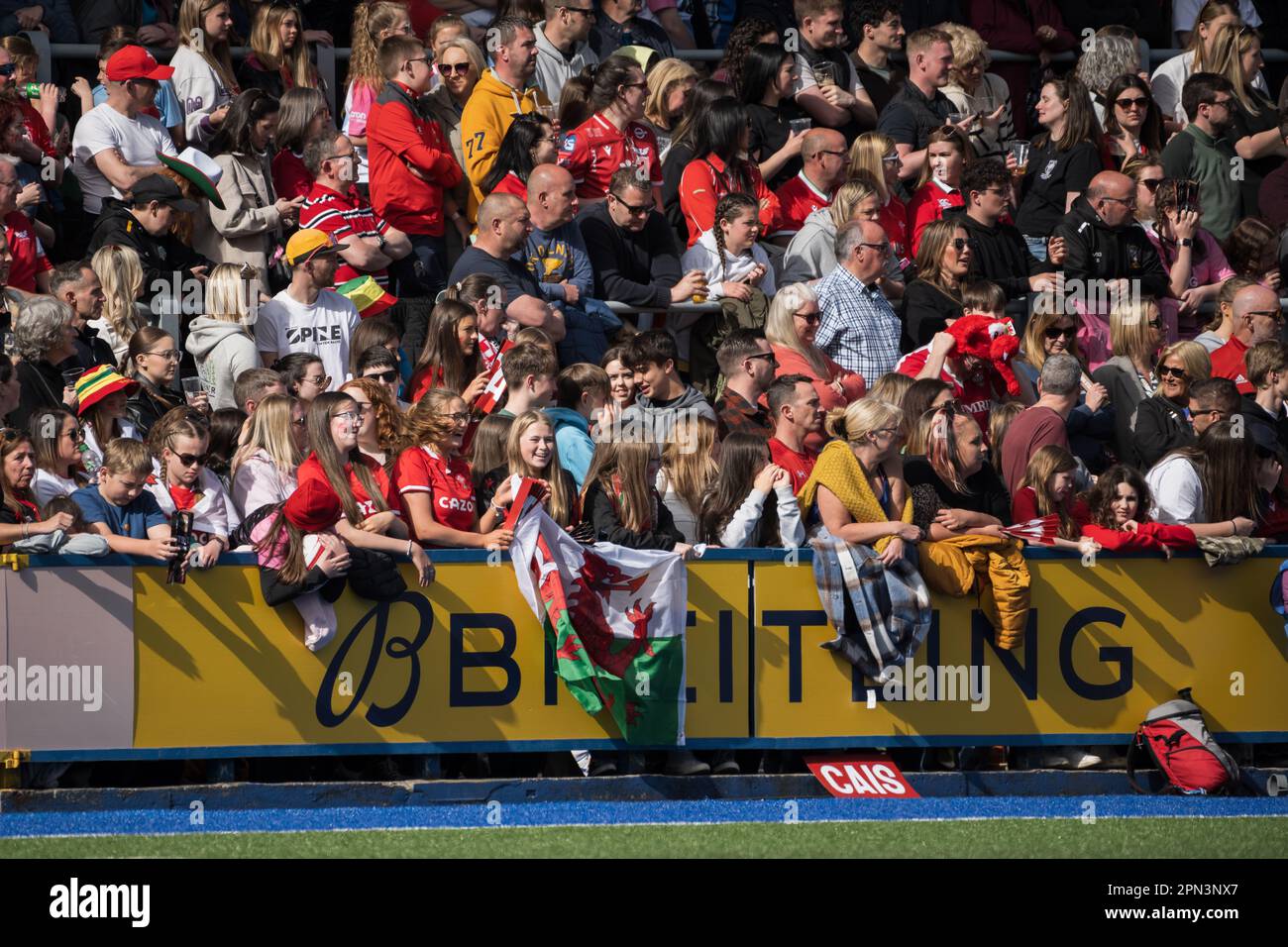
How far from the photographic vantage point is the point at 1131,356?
12.5 m

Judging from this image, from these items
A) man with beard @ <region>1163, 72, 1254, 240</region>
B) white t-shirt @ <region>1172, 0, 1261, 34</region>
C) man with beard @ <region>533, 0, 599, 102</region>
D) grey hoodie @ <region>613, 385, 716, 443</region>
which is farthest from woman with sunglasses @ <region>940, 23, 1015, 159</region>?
grey hoodie @ <region>613, 385, 716, 443</region>

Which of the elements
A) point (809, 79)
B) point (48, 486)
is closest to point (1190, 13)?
point (809, 79)

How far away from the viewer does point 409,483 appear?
31.9 ft

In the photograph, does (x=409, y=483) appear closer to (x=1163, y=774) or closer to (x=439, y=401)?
(x=439, y=401)

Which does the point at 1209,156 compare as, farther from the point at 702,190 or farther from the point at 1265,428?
the point at 702,190

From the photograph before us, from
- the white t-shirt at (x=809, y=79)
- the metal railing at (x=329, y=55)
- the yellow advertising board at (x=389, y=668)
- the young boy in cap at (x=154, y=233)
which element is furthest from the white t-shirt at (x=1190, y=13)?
the yellow advertising board at (x=389, y=668)

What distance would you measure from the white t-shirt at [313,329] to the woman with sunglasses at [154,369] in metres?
0.84

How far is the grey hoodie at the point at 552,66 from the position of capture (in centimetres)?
1395

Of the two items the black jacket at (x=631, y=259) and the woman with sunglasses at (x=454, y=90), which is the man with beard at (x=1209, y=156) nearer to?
the black jacket at (x=631, y=259)

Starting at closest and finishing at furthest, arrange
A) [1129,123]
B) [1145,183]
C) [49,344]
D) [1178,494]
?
[49,344] < [1178,494] < [1145,183] < [1129,123]

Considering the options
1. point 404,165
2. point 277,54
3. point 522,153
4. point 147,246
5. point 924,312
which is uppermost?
point 277,54

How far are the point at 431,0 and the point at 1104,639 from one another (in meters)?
7.44

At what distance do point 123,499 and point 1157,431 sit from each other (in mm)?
5952

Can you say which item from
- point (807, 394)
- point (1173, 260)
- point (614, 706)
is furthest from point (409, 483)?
point (1173, 260)
